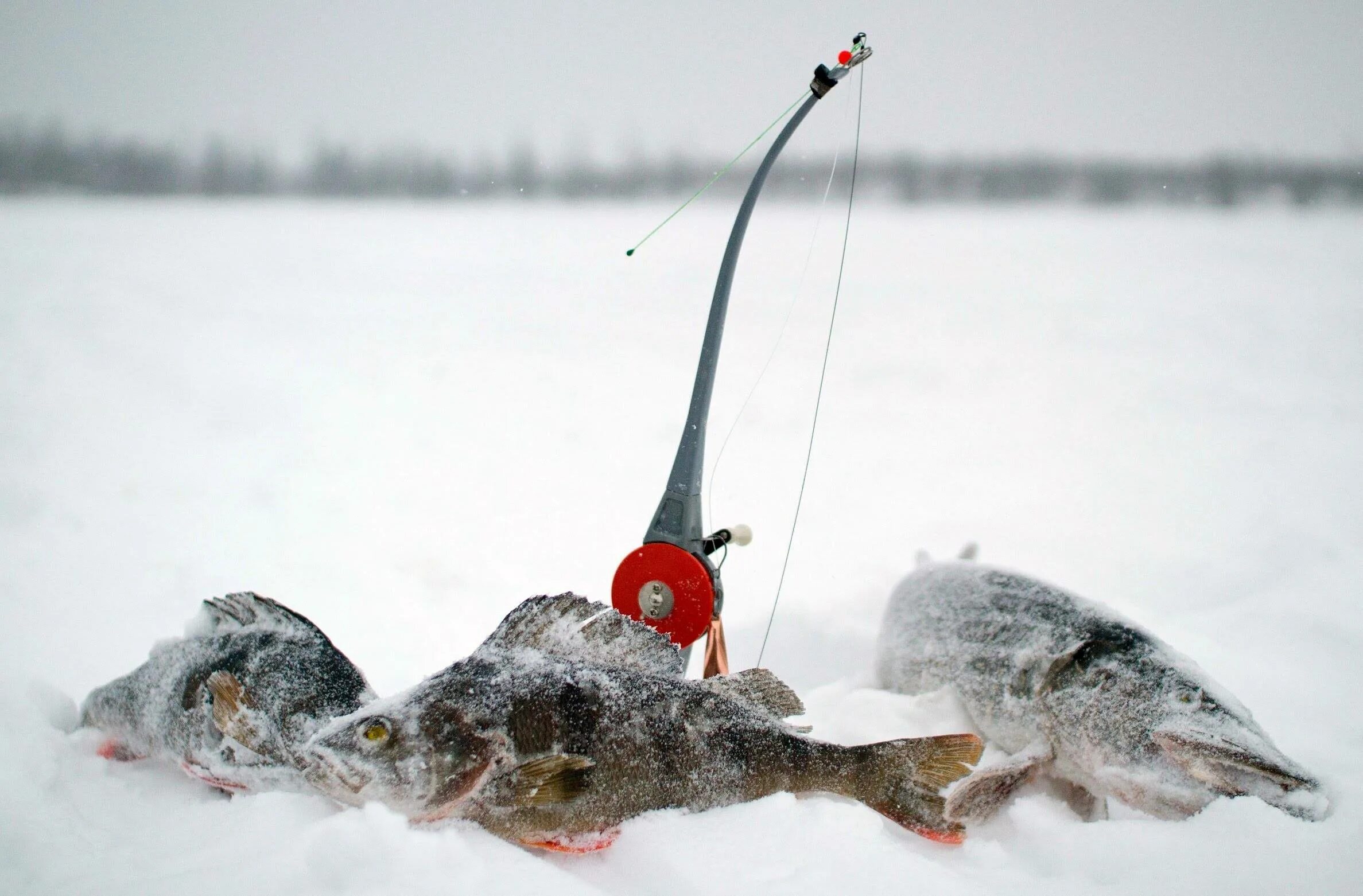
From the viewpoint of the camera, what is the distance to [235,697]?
7.28 feet

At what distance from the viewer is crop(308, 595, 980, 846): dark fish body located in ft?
6.12

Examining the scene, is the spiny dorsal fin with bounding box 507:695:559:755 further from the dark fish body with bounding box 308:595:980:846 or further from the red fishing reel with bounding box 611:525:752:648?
the red fishing reel with bounding box 611:525:752:648

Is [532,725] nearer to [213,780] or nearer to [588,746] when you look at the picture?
[588,746]

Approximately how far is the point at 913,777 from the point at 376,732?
1.18 meters

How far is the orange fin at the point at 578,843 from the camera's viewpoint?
1859mm

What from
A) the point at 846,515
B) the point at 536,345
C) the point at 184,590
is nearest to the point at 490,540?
the point at 184,590

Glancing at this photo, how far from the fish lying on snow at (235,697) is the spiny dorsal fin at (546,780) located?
1.78ft

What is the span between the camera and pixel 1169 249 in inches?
586

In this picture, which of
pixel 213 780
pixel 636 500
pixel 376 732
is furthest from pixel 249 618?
pixel 636 500

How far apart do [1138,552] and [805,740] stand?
325 centimetres

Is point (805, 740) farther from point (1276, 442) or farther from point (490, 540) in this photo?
point (1276, 442)

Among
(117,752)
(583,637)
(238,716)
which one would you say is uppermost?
(583,637)

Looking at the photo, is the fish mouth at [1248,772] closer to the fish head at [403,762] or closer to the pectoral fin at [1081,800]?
the pectoral fin at [1081,800]

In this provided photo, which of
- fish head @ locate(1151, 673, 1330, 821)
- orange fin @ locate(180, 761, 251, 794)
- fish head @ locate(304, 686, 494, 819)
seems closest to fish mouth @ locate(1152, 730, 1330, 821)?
→ fish head @ locate(1151, 673, 1330, 821)
